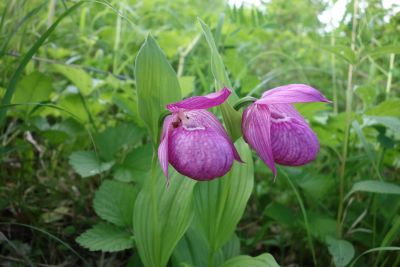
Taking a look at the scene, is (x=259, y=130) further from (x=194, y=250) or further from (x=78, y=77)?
(x=78, y=77)

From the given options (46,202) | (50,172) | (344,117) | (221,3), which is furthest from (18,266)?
(221,3)

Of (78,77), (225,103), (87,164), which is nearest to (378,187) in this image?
(225,103)

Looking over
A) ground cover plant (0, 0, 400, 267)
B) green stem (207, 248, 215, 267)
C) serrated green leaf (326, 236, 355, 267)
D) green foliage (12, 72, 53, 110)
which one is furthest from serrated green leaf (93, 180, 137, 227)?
serrated green leaf (326, 236, 355, 267)

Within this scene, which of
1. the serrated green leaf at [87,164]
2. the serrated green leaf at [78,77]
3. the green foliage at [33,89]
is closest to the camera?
the serrated green leaf at [87,164]

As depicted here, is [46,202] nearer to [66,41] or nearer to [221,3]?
[66,41]

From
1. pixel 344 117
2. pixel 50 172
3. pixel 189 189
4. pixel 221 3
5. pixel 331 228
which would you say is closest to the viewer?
pixel 189 189

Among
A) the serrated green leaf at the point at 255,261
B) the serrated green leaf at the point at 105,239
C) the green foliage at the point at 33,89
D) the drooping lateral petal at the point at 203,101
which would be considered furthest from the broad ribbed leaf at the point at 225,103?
the green foliage at the point at 33,89

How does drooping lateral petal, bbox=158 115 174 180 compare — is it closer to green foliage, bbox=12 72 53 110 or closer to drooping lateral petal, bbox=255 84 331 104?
drooping lateral petal, bbox=255 84 331 104

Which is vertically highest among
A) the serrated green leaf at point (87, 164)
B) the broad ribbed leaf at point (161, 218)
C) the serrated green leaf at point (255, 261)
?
the serrated green leaf at point (87, 164)

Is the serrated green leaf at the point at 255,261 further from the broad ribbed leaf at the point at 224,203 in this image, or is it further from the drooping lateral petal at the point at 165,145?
the drooping lateral petal at the point at 165,145
